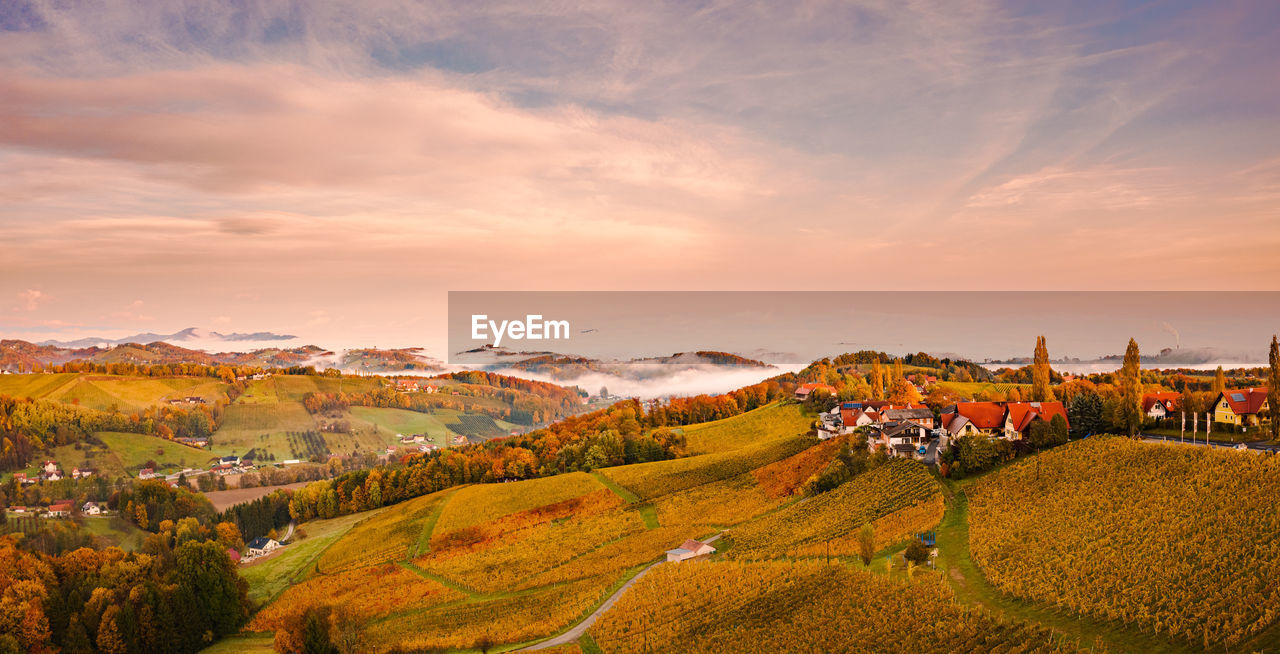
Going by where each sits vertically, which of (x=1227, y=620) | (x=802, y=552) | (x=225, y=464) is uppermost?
(x=1227, y=620)

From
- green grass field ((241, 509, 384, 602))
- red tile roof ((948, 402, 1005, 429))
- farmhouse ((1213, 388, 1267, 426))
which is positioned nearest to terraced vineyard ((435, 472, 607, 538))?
green grass field ((241, 509, 384, 602))

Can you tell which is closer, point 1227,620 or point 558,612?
point 1227,620

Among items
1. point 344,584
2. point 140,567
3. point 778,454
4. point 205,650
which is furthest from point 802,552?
point 140,567

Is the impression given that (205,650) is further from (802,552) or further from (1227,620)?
(1227,620)

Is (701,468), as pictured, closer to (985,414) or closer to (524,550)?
(524,550)

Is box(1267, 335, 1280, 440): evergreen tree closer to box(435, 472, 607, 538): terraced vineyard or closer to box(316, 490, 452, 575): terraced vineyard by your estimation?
box(435, 472, 607, 538): terraced vineyard

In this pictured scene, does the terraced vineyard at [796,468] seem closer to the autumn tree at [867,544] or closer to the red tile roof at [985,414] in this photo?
the red tile roof at [985,414]

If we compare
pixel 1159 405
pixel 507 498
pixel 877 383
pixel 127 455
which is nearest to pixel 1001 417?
pixel 1159 405

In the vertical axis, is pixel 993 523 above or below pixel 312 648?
above
